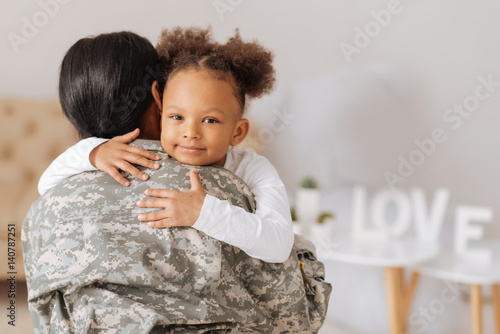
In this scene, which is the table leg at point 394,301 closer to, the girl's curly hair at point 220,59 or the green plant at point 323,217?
the green plant at point 323,217

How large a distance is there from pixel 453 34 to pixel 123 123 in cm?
259

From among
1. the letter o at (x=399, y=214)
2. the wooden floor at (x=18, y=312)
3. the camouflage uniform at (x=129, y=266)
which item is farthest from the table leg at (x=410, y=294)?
the camouflage uniform at (x=129, y=266)

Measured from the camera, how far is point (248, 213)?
960 mm

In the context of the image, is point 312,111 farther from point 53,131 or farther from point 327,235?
point 53,131

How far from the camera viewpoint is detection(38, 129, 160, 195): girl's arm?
94cm

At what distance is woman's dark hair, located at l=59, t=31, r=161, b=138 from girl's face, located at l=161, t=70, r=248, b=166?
0.22 feet

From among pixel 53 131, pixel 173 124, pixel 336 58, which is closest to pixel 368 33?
pixel 336 58

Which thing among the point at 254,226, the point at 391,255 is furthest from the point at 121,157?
the point at 391,255

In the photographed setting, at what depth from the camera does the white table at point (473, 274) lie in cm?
242

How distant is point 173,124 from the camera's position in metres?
1.07

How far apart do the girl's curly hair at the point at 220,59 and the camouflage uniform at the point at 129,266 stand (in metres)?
0.22

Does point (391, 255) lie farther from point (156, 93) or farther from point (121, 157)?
point (121, 157)

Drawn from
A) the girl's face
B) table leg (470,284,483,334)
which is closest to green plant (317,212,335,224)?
table leg (470,284,483,334)

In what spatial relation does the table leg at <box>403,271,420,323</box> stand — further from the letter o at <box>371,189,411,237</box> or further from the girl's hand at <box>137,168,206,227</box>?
the girl's hand at <box>137,168,206,227</box>
